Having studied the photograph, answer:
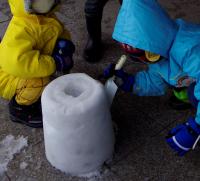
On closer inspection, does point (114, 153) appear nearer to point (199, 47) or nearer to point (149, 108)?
point (149, 108)

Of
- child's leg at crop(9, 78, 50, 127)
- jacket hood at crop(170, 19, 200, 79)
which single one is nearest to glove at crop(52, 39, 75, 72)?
child's leg at crop(9, 78, 50, 127)

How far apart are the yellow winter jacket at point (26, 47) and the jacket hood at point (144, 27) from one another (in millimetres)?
459

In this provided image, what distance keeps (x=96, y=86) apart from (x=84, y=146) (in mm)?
280

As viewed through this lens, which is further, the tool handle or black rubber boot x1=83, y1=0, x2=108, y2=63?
black rubber boot x1=83, y1=0, x2=108, y2=63

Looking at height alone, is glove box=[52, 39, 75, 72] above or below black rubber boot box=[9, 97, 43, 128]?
above

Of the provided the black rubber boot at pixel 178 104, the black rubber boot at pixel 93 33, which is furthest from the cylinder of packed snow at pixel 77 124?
the black rubber boot at pixel 93 33

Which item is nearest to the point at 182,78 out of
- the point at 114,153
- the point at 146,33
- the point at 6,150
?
the point at 146,33

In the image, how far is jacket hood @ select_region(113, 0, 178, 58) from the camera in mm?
1734

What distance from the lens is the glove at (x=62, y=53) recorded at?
2113mm

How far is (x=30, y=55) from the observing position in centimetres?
199

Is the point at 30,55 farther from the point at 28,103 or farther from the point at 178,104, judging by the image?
the point at 178,104

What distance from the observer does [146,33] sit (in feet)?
5.67

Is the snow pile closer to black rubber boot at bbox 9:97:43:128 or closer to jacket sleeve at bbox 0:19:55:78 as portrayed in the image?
black rubber boot at bbox 9:97:43:128

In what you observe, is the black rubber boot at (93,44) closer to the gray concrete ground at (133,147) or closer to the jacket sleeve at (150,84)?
the gray concrete ground at (133,147)
